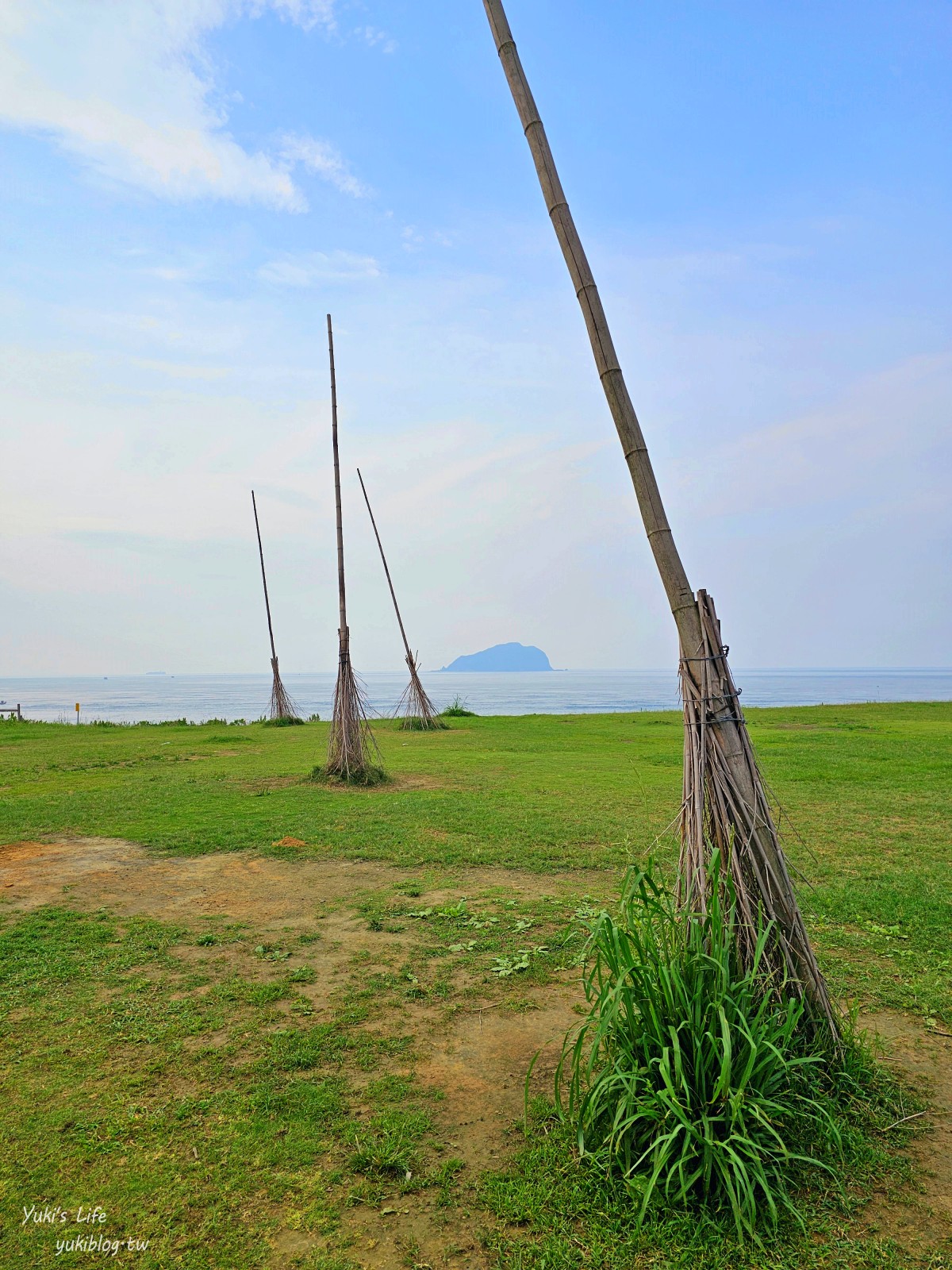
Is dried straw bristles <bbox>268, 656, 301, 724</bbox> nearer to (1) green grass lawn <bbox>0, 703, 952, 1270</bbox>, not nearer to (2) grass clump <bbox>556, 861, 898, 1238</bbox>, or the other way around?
(1) green grass lawn <bbox>0, 703, 952, 1270</bbox>

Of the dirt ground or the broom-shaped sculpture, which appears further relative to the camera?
the broom-shaped sculpture

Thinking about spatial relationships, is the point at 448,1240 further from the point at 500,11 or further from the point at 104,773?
the point at 104,773

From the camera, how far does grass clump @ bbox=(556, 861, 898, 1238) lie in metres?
1.95

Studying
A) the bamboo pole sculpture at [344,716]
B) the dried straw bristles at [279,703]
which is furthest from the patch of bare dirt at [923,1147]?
the dried straw bristles at [279,703]

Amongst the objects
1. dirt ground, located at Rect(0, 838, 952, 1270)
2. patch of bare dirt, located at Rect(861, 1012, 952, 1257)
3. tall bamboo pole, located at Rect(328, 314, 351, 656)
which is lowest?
patch of bare dirt, located at Rect(861, 1012, 952, 1257)

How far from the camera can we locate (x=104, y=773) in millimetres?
10031

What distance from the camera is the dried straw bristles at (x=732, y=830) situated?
7.93ft

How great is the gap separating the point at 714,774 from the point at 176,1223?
1914mm

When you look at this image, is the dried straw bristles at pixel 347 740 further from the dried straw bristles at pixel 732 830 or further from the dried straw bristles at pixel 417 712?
the dried straw bristles at pixel 417 712

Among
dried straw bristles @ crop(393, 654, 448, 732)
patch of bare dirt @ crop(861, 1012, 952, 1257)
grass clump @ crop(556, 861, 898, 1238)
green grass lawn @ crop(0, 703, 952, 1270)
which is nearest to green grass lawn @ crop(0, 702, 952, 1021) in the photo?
green grass lawn @ crop(0, 703, 952, 1270)

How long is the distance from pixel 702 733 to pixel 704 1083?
101cm

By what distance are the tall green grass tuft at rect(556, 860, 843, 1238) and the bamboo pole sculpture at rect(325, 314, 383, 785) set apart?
6541mm

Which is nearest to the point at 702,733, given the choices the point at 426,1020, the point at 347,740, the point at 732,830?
the point at 732,830

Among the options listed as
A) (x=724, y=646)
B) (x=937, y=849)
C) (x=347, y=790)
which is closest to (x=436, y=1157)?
(x=724, y=646)
